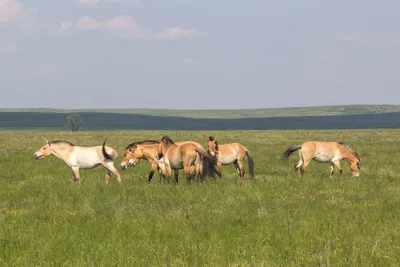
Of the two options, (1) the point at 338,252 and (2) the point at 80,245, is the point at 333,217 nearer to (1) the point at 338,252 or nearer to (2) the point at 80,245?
(1) the point at 338,252

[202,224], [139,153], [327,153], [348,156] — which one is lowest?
[202,224]

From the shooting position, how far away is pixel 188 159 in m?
15.2

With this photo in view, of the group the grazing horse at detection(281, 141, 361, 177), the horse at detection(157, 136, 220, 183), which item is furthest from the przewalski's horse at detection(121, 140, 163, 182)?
the grazing horse at detection(281, 141, 361, 177)

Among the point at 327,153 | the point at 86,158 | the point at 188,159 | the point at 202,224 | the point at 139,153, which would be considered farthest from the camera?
the point at 327,153

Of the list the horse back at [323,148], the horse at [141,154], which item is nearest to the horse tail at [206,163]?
the horse at [141,154]

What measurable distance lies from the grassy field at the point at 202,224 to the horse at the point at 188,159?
0.87m

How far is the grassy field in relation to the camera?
6.65m

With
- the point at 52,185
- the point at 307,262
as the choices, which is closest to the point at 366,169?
the point at 52,185

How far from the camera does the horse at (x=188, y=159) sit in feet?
49.7

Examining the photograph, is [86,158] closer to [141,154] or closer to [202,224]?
[141,154]

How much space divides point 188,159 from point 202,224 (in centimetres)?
658

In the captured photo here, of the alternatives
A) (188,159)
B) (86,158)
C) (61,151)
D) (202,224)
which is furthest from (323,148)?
(202,224)

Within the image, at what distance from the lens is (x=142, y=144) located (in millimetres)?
16469

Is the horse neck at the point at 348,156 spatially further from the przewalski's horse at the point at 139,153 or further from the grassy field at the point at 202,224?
the przewalski's horse at the point at 139,153
